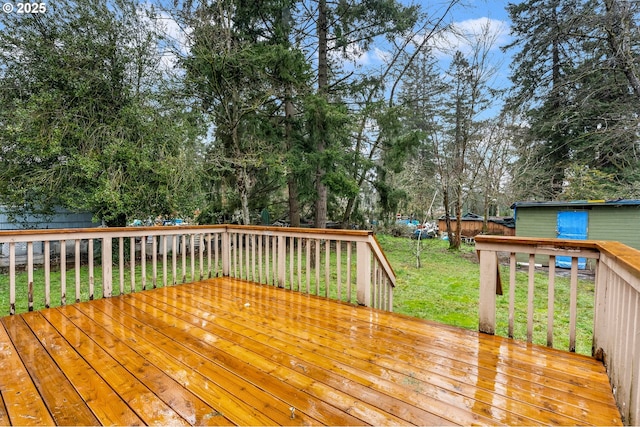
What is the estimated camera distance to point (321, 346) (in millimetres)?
2428

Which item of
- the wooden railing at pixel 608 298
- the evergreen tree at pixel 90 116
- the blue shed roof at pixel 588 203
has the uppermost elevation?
the evergreen tree at pixel 90 116

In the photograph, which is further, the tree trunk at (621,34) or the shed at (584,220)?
the shed at (584,220)

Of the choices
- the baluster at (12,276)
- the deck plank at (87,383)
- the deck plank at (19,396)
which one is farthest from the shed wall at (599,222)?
the baluster at (12,276)

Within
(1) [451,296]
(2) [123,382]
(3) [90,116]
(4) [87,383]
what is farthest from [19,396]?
(3) [90,116]

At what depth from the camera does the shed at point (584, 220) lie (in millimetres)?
8617

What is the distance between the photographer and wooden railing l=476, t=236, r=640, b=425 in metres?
1.40

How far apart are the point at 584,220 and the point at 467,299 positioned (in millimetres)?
6120

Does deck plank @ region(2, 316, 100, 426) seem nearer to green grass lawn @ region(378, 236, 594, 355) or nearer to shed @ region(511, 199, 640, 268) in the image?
green grass lawn @ region(378, 236, 594, 355)

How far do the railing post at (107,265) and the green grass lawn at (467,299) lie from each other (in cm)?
415

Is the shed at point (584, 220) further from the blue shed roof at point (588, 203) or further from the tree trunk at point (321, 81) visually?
the tree trunk at point (321, 81)

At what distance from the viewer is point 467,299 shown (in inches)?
233

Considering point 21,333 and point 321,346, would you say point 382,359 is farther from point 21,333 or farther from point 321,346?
point 21,333

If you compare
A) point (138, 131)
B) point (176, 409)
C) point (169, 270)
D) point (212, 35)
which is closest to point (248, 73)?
point (212, 35)

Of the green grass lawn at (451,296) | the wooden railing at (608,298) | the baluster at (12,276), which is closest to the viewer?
the wooden railing at (608,298)
